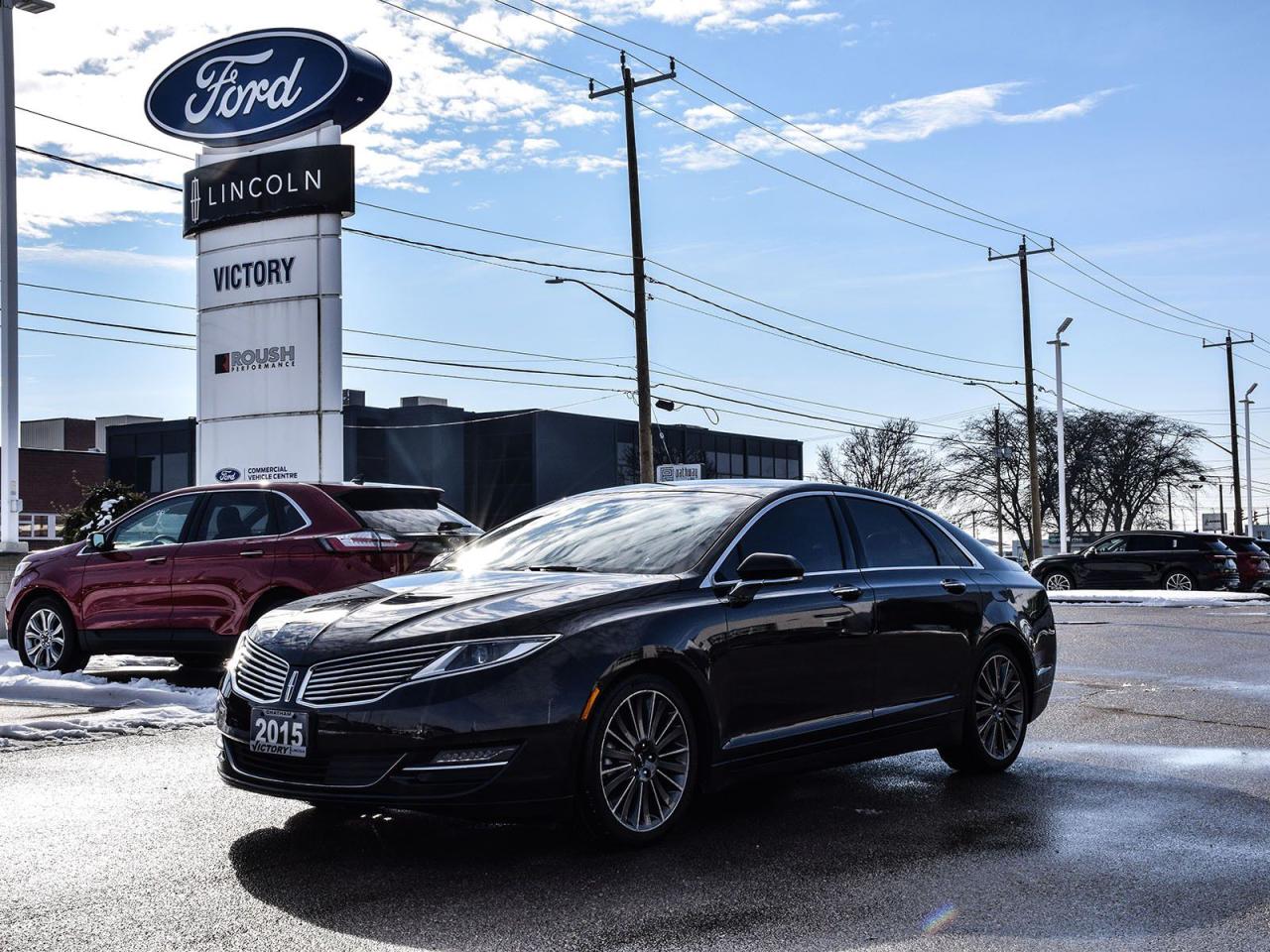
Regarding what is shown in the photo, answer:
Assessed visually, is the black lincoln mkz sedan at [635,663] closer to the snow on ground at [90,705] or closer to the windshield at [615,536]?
the windshield at [615,536]

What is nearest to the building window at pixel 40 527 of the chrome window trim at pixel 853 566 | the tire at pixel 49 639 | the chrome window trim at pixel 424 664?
the tire at pixel 49 639

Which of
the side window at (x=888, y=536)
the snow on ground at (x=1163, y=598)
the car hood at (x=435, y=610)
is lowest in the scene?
the snow on ground at (x=1163, y=598)

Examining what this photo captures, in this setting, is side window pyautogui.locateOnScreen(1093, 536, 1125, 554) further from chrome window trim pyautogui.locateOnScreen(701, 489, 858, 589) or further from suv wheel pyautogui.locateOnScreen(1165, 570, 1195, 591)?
chrome window trim pyautogui.locateOnScreen(701, 489, 858, 589)

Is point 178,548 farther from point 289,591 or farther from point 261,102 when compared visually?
point 261,102

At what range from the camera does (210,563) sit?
1160cm

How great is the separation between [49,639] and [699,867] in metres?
8.85

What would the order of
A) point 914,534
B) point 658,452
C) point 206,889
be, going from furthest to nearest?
1. point 658,452
2. point 914,534
3. point 206,889

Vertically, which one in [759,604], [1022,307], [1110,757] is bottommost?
[1110,757]

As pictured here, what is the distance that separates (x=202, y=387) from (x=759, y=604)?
1876 centimetres

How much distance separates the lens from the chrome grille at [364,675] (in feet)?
17.9

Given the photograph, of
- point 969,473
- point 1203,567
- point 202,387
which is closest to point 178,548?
point 202,387

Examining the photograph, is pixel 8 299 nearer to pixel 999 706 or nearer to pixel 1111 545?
pixel 999 706

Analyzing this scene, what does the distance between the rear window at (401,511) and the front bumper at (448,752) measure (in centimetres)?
603

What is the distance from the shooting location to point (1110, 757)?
838cm
